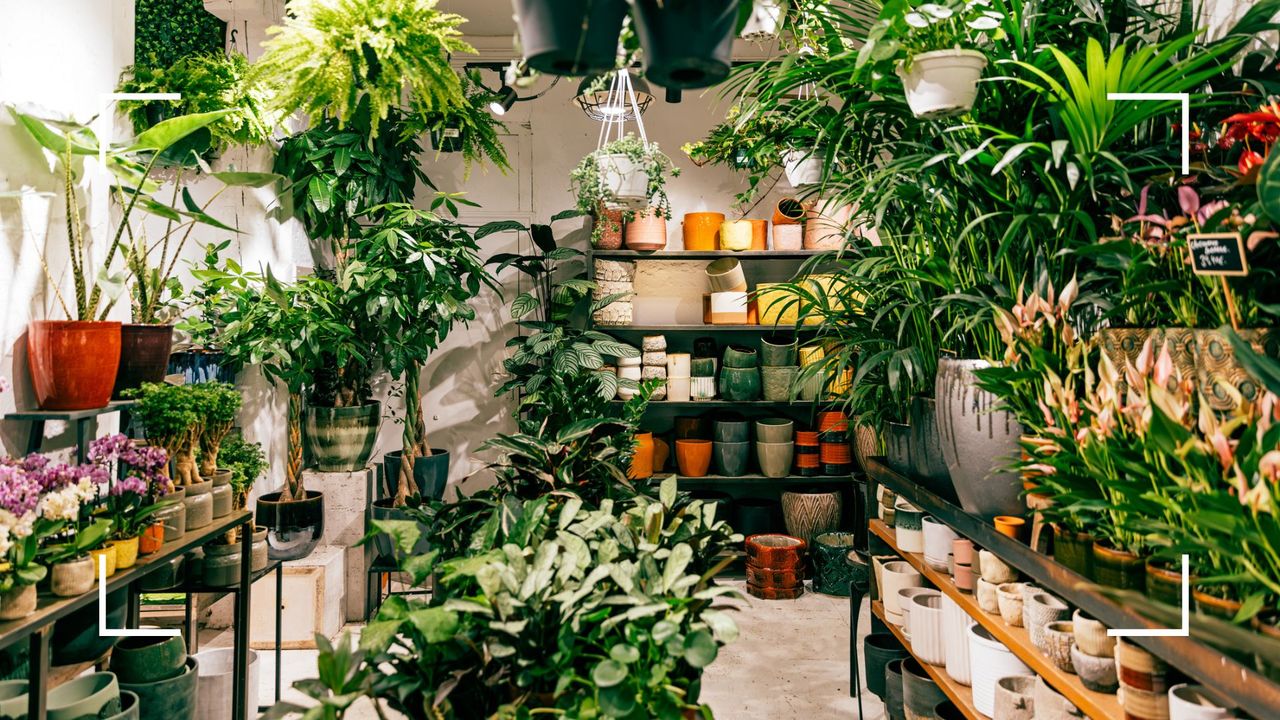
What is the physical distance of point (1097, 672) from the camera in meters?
1.36

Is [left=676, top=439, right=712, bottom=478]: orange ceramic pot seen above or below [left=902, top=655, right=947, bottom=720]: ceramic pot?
above

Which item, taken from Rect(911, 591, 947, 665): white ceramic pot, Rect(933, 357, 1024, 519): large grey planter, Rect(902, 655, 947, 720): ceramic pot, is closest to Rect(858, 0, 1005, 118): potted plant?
Rect(933, 357, 1024, 519): large grey planter

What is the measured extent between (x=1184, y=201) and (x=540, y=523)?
122cm

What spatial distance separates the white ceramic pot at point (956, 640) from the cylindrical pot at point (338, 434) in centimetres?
275

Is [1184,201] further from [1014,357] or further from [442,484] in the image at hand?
[442,484]

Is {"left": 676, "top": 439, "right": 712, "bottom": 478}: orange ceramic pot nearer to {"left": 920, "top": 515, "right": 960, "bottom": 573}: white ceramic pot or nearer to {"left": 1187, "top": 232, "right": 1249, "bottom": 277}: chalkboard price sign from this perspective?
{"left": 920, "top": 515, "right": 960, "bottom": 573}: white ceramic pot

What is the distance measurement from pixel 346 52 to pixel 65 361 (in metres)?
0.97

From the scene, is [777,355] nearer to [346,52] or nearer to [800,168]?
[800,168]

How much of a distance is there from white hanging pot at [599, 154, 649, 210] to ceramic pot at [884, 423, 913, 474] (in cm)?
136

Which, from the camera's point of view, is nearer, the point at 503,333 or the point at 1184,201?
the point at 1184,201

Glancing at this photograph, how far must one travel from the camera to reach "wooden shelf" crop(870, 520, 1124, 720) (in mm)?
1337

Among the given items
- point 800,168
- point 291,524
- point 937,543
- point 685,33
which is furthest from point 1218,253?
point 291,524

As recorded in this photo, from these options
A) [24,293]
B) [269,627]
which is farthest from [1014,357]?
[269,627]

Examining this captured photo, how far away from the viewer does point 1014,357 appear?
155cm
